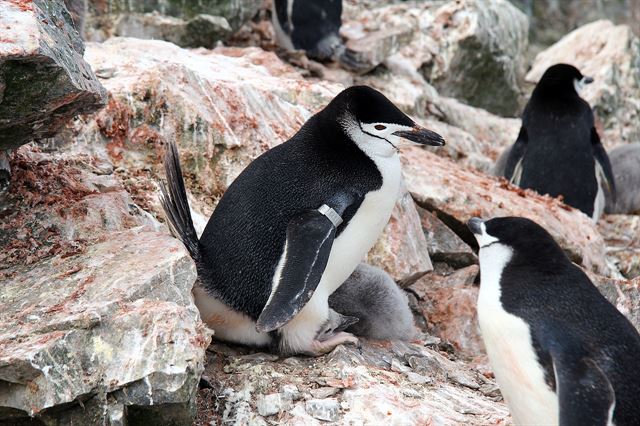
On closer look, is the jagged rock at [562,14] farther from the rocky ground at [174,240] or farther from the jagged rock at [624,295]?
the jagged rock at [624,295]

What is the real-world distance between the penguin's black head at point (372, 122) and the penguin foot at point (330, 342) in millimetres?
791

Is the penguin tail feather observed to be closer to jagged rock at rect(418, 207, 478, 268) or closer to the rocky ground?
the rocky ground

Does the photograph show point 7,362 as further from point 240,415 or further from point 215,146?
point 215,146

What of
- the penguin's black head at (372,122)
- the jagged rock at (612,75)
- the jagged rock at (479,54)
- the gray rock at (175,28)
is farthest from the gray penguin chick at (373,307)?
the jagged rock at (612,75)

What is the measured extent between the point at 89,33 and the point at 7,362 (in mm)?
5733

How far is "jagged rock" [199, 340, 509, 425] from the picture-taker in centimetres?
373

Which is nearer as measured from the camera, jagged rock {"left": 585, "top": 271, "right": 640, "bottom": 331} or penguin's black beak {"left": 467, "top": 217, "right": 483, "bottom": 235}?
penguin's black beak {"left": 467, "top": 217, "right": 483, "bottom": 235}

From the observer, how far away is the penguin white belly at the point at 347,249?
4164 mm

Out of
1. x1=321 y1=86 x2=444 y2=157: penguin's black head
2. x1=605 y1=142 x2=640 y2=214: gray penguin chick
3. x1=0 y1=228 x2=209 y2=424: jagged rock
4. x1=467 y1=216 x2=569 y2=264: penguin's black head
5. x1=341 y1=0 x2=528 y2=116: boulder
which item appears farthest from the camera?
x1=341 y1=0 x2=528 y2=116: boulder

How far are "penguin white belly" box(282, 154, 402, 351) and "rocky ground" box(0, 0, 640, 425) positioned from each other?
140 millimetres

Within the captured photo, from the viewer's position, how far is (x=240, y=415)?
3727mm

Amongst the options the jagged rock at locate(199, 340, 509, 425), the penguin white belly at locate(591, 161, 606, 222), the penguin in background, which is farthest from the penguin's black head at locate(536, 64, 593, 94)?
the jagged rock at locate(199, 340, 509, 425)

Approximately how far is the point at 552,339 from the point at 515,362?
16 centimetres

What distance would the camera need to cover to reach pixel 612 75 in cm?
1093
